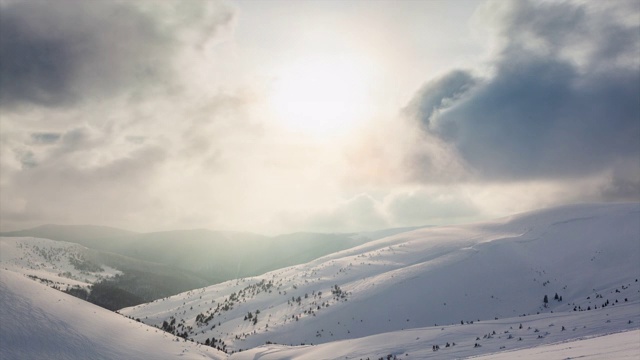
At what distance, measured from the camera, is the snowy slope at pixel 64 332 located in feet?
64.5

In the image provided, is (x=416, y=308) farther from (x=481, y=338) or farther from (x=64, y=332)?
(x=64, y=332)

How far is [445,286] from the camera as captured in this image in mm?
57938

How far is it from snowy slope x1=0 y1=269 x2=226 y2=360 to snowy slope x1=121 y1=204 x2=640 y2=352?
1977 centimetres

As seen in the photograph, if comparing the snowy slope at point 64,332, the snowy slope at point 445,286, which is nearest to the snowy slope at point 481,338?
the snowy slope at point 64,332

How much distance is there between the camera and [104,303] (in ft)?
526

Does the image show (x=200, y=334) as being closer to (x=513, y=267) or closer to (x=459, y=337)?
(x=459, y=337)

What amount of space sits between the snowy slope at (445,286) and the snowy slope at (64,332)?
64.9 ft

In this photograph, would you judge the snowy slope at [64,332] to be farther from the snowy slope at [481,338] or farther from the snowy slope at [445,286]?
the snowy slope at [445,286]

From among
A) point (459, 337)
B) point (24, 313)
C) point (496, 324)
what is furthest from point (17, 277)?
point (496, 324)

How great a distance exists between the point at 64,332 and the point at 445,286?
51.4 m

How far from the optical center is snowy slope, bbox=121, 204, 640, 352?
49.5m

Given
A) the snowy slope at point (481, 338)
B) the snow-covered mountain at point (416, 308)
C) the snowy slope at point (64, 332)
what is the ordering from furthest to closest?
the snow-covered mountain at point (416, 308) < the snowy slope at point (481, 338) < the snowy slope at point (64, 332)

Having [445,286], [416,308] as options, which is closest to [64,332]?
[416,308]

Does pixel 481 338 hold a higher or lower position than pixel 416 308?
higher
